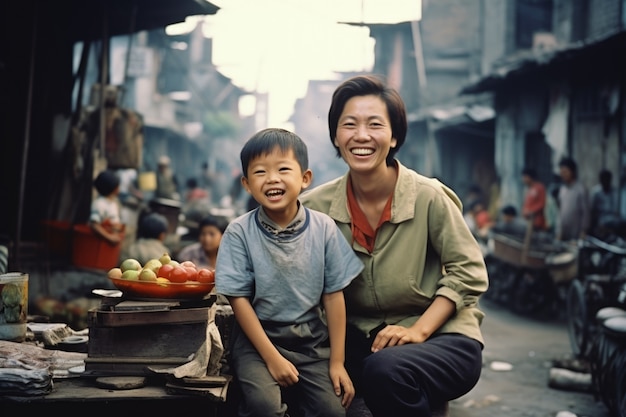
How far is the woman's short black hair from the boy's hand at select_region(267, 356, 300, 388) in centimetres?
116

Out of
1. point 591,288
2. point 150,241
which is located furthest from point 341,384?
point 591,288

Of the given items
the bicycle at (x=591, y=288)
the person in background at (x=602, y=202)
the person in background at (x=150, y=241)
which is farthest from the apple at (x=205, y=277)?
the person in background at (x=602, y=202)

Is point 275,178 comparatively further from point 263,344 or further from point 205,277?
point 263,344

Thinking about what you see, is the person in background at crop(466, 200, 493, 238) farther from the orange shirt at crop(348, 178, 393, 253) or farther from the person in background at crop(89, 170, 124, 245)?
the orange shirt at crop(348, 178, 393, 253)

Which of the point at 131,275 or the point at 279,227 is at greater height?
the point at 279,227

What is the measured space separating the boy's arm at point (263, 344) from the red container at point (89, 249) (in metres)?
5.74

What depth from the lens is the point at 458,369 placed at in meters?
3.53

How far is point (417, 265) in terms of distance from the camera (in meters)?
3.74

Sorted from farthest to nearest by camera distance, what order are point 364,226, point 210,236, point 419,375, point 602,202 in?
point 602,202, point 210,236, point 364,226, point 419,375

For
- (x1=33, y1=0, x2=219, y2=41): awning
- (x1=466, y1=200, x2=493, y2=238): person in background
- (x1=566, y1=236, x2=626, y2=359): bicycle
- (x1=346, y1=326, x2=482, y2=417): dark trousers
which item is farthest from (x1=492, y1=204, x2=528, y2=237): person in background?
(x1=346, y1=326, x2=482, y2=417): dark trousers

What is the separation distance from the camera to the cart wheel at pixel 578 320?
8.31m

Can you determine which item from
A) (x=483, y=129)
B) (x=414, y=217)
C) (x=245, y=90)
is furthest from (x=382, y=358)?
(x=245, y=90)

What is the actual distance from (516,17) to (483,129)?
3.50 metres

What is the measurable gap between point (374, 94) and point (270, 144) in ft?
2.13
